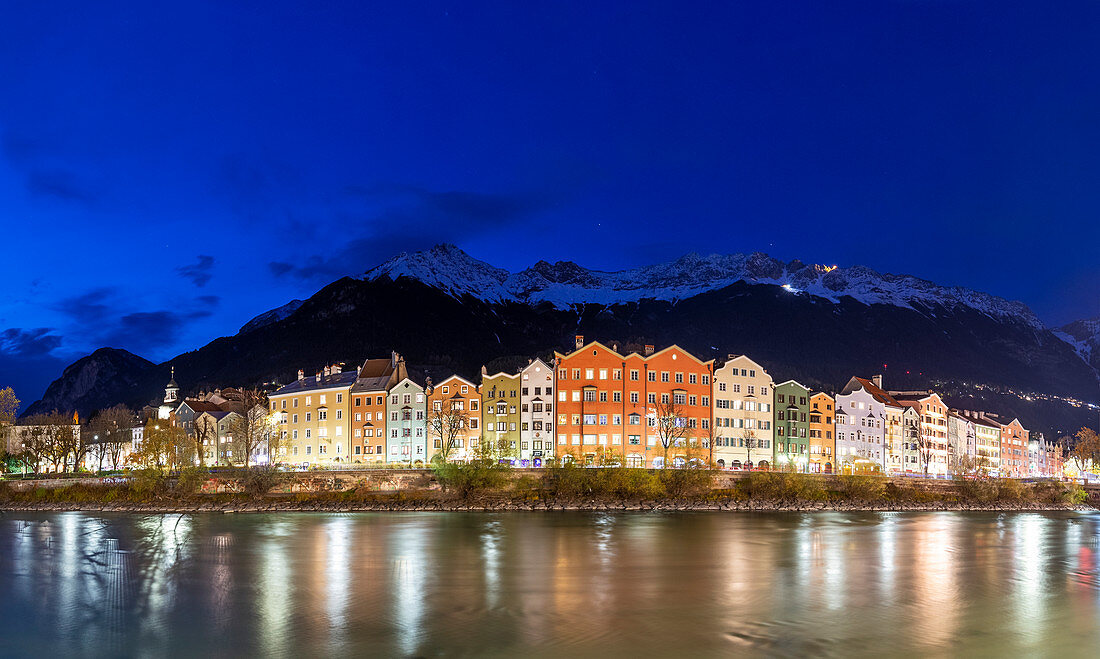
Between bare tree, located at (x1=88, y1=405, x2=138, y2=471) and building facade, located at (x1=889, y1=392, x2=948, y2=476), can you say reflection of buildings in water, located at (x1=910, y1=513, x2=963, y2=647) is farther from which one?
bare tree, located at (x1=88, y1=405, x2=138, y2=471)

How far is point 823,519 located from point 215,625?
48516mm

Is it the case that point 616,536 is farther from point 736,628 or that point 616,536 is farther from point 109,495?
point 109,495

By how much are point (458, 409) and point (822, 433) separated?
44.8m

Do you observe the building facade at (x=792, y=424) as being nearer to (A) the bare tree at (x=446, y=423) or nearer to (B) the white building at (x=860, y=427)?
(B) the white building at (x=860, y=427)

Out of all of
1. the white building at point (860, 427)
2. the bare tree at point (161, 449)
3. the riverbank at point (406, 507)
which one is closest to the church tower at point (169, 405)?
the bare tree at point (161, 449)

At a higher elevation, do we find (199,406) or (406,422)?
(199,406)

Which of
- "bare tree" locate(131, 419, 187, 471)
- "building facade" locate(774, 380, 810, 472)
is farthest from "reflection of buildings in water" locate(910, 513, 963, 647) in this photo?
"bare tree" locate(131, 419, 187, 471)

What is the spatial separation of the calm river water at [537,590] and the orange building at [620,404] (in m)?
34.6

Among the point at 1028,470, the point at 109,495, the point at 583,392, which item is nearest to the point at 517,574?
the point at 109,495

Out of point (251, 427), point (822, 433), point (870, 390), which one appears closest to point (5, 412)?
point (251, 427)

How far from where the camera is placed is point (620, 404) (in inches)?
3691

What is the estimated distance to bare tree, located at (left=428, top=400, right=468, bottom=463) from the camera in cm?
9300

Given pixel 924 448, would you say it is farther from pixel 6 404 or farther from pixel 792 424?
pixel 6 404

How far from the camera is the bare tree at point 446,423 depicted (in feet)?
305
